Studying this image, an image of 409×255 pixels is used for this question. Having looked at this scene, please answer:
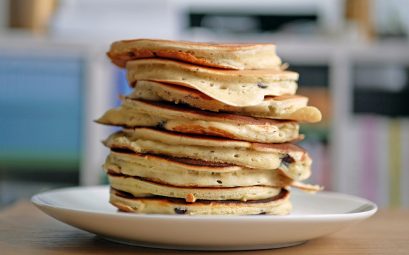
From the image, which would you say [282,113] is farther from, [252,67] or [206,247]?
[206,247]

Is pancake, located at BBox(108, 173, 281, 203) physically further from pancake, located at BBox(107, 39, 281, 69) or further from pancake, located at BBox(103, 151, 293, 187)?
pancake, located at BBox(107, 39, 281, 69)

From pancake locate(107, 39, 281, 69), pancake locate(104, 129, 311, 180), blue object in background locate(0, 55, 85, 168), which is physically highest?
pancake locate(107, 39, 281, 69)

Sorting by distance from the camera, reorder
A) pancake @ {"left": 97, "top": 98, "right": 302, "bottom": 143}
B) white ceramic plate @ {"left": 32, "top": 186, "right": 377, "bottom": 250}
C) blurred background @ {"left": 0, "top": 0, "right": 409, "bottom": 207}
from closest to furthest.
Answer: white ceramic plate @ {"left": 32, "top": 186, "right": 377, "bottom": 250}
pancake @ {"left": 97, "top": 98, "right": 302, "bottom": 143}
blurred background @ {"left": 0, "top": 0, "right": 409, "bottom": 207}

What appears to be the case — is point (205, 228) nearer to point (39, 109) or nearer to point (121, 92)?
point (121, 92)

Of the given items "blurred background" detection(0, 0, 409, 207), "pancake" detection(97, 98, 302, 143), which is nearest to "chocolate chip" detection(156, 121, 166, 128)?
"pancake" detection(97, 98, 302, 143)

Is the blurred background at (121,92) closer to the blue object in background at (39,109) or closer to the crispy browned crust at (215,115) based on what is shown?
the blue object in background at (39,109)

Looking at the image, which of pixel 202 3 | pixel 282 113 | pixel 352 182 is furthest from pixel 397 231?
pixel 202 3

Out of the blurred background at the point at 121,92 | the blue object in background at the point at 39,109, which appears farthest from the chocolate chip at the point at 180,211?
the blue object in background at the point at 39,109

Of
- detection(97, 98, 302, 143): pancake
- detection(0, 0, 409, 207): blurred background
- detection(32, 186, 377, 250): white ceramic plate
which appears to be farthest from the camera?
detection(0, 0, 409, 207): blurred background
